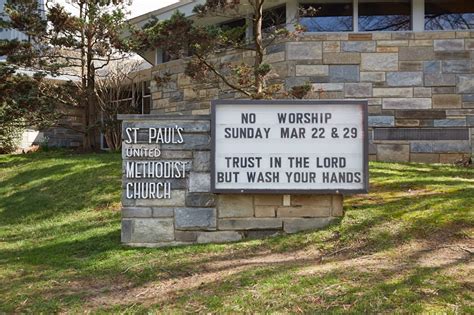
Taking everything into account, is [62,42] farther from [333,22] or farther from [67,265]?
[67,265]

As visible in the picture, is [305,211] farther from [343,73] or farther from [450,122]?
[450,122]

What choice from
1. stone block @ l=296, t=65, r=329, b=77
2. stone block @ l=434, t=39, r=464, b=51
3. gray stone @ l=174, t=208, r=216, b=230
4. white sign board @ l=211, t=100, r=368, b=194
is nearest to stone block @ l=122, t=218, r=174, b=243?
gray stone @ l=174, t=208, r=216, b=230

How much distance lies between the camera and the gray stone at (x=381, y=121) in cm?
1105

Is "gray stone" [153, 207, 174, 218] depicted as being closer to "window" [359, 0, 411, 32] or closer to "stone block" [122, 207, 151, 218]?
"stone block" [122, 207, 151, 218]

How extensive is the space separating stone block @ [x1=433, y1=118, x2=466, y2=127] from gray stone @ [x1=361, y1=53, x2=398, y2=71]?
144 centimetres

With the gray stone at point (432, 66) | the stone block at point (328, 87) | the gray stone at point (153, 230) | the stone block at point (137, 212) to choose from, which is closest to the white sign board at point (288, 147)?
the gray stone at point (153, 230)

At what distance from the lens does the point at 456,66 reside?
1088 cm

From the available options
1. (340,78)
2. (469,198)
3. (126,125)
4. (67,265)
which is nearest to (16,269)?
(67,265)

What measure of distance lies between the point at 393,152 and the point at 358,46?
242cm

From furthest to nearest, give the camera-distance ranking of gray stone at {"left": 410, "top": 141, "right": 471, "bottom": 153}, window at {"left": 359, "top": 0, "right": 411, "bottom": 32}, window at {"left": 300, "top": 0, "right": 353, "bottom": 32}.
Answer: window at {"left": 300, "top": 0, "right": 353, "bottom": 32}, window at {"left": 359, "top": 0, "right": 411, "bottom": 32}, gray stone at {"left": 410, "top": 141, "right": 471, "bottom": 153}

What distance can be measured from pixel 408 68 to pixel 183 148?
685 cm

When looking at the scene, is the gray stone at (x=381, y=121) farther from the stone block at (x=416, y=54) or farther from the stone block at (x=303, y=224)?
the stone block at (x=303, y=224)

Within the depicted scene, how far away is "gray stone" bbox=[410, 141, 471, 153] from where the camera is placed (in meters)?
10.8

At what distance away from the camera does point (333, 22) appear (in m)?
11.8
